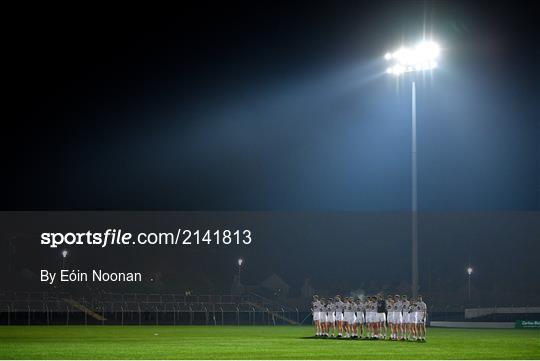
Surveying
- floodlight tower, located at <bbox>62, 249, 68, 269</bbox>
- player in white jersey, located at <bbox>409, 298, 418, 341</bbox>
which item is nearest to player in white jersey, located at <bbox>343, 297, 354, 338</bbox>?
player in white jersey, located at <bbox>409, 298, 418, 341</bbox>

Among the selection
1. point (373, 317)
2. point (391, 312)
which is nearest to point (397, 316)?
point (391, 312)

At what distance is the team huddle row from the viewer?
107ft

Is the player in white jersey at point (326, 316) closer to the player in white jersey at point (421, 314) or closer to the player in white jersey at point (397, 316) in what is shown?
the player in white jersey at point (397, 316)

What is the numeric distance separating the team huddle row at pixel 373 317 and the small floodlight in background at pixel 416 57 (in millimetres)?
19083

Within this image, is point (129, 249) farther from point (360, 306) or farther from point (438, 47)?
point (360, 306)

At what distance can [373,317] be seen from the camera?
112 feet

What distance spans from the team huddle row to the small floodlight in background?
19.1 meters

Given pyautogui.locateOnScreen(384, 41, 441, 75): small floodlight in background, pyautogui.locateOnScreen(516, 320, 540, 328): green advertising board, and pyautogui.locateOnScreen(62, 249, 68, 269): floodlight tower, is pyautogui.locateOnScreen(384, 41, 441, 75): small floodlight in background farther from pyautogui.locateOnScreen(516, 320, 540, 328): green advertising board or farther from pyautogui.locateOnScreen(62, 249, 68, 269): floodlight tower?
pyautogui.locateOnScreen(62, 249, 68, 269): floodlight tower

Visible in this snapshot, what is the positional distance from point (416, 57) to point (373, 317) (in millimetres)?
21525

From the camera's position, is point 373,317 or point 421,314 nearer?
point 421,314

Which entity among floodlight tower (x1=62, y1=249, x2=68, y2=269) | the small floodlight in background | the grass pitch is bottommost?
the grass pitch

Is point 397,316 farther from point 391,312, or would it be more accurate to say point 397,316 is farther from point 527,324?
point 527,324

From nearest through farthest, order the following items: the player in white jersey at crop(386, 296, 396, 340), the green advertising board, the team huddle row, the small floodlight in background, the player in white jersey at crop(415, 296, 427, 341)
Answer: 1. the player in white jersey at crop(415, 296, 427, 341)
2. the team huddle row
3. the player in white jersey at crop(386, 296, 396, 340)
4. the green advertising board
5. the small floodlight in background

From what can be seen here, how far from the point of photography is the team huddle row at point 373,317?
107 ft
